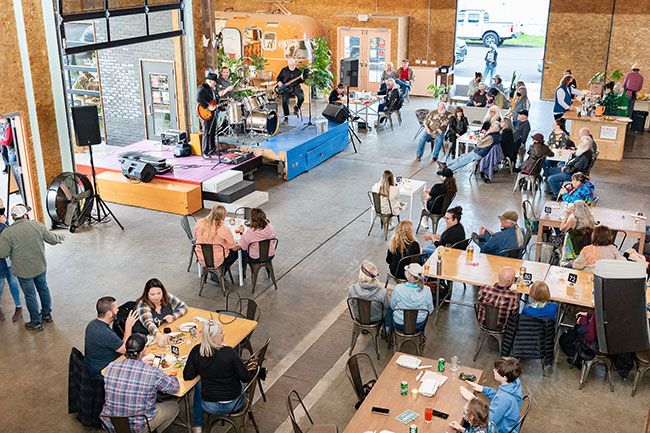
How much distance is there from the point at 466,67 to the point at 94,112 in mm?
16457

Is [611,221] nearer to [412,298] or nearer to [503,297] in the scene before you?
[503,297]

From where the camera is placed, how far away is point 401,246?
26.7 ft

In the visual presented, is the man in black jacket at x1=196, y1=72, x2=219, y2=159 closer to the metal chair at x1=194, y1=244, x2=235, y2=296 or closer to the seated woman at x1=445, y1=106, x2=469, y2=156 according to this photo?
the seated woman at x1=445, y1=106, x2=469, y2=156

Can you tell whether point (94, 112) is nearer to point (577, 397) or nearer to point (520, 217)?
point (520, 217)

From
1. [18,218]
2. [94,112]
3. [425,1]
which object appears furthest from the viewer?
[425,1]

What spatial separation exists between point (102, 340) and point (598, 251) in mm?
5105

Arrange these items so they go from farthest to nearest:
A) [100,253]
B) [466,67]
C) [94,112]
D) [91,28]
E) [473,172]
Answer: [466,67], [473,172], [91,28], [94,112], [100,253]

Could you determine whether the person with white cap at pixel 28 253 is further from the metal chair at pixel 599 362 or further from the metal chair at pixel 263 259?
the metal chair at pixel 599 362

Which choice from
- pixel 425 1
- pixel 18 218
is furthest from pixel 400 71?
pixel 18 218

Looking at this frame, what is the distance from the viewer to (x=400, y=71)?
63.7 ft

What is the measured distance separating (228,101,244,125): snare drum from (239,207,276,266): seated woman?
5.35 meters

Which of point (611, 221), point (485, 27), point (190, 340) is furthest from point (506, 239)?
point (485, 27)

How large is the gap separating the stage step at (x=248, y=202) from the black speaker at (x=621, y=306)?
632 cm

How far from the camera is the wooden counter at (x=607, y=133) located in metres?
14.3
